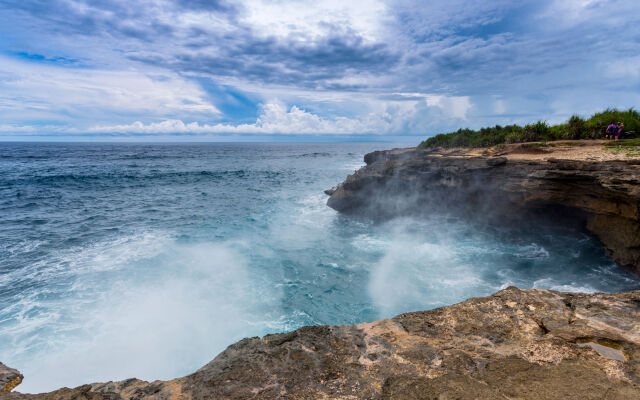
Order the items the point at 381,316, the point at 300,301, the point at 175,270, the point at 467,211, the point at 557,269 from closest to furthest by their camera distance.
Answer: the point at 381,316, the point at 300,301, the point at 557,269, the point at 175,270, the point at 467,211

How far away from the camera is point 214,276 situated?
1140cm

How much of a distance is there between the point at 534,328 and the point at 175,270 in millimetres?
12179

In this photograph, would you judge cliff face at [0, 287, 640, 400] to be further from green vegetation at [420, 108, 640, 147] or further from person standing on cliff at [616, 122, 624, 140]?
A: green vegetation at [420, 108, 640, 147]

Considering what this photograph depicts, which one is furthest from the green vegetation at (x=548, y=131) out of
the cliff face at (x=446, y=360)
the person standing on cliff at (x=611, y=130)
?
the cliff face at (x=446, y=360)

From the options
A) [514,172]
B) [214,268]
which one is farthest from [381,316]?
[514,172]

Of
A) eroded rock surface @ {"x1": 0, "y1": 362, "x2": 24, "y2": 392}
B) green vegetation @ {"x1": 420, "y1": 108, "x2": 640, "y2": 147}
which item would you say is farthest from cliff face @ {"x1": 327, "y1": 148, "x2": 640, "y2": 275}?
eroded rock surface @ {"x1": 0, "y1": 362, "x2": 24, "y2": 392}

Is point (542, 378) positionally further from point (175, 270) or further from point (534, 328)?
point (175, 270)

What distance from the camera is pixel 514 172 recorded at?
13.0 m

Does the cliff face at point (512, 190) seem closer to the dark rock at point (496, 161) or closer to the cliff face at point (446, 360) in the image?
the dark rock at point (496, 161)

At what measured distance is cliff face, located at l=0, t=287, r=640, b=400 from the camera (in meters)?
2.77

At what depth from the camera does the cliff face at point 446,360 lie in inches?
109

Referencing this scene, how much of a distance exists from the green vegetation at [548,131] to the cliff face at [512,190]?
11.0 ft

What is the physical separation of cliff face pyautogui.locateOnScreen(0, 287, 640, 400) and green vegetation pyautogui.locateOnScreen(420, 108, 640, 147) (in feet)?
49.1

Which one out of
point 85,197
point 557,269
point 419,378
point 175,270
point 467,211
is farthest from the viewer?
point 85,197
